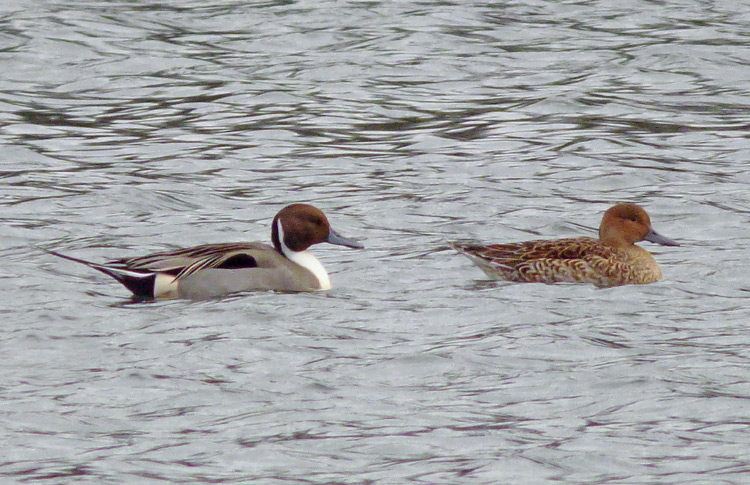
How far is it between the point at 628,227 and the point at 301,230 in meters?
2.22

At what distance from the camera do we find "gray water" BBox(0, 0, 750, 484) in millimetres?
6793

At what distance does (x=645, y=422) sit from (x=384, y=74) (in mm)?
10841

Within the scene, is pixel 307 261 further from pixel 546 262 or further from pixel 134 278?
pixel 546 262

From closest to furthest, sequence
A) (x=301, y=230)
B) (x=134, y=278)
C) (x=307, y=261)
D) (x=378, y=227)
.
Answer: (x=134, y=278) → (x=307, y=261) → (x=301, y=230) → (x=378, y=227)

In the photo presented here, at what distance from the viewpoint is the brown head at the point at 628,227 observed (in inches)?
410

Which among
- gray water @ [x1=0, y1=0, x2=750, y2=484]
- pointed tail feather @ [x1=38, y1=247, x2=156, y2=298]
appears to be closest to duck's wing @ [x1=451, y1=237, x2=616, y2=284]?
gray water @ [x1=0, y1=0, x2=750, y2=484]

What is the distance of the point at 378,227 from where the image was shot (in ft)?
38.5

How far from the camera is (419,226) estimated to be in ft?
38.6

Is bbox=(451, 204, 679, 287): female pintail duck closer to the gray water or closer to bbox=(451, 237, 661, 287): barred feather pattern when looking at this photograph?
bbox=(451, 237, 661, 287): barred feather pattern

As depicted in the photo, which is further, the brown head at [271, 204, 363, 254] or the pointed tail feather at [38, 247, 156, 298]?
the brown head at [271, 204, 363, 254]

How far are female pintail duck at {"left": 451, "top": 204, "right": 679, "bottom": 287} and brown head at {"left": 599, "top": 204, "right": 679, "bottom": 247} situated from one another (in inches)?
7.2

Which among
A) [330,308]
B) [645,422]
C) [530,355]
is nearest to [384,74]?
[330,308]

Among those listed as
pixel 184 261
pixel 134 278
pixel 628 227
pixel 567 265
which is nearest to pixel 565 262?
pixel 567 265

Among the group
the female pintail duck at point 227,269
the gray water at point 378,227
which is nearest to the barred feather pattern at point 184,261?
the female pintail duck at point 227,269
